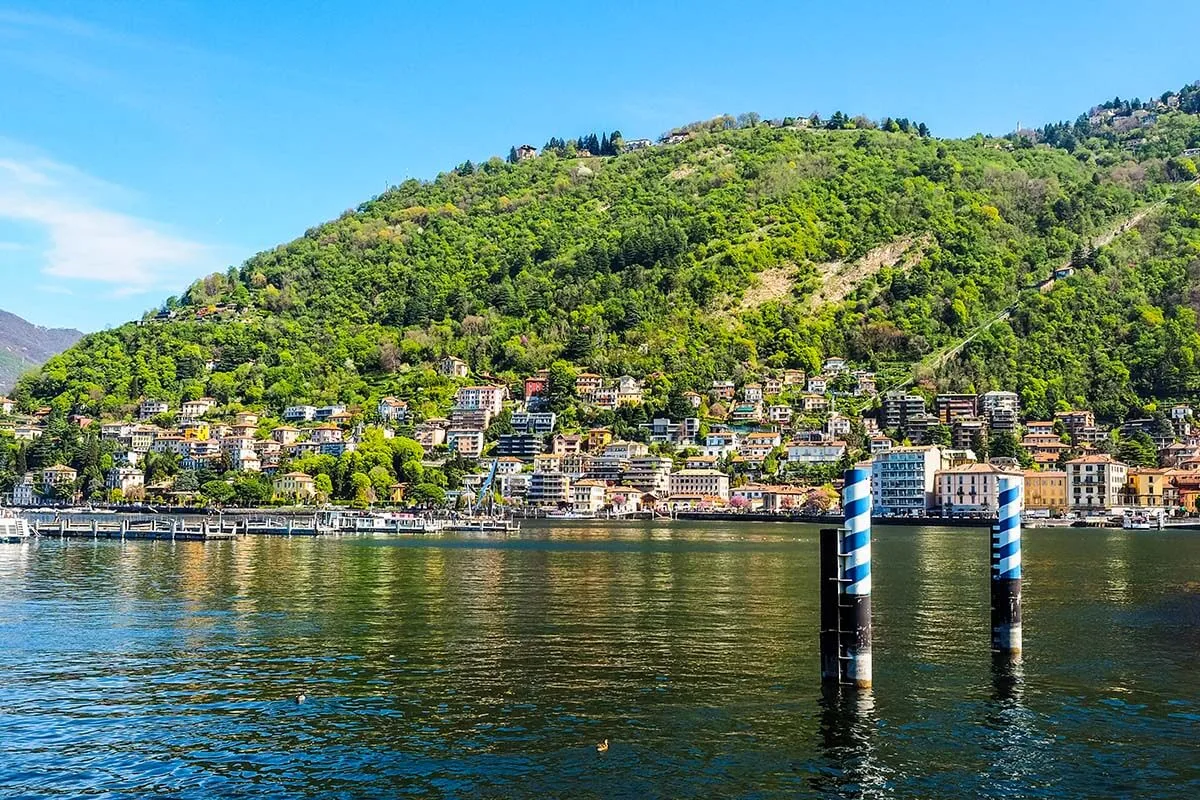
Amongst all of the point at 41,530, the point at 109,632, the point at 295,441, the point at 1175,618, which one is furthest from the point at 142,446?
the point at 1175,618

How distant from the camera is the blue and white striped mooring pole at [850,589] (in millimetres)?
23047

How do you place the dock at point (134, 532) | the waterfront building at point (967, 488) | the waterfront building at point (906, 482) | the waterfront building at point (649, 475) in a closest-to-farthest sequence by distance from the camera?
1. the dock at point (134, 532)
2. the waterfront building at point (967, 488)
3. the waterfront building at point (906, 482)
4. the waterfront building at point (649, 475)

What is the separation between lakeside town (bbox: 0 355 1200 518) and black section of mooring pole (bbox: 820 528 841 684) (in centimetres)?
11580

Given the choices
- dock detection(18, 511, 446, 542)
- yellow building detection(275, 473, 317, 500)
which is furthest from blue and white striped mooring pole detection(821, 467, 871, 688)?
yellow building detection(275, 473, 317, 500)

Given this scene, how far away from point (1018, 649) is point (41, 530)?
83.1 m

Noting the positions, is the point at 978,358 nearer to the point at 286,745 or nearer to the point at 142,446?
the point at 142,446

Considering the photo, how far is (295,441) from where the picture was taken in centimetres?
17475

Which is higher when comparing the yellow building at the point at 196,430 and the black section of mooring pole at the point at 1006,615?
the yellow building at the point at 196,430

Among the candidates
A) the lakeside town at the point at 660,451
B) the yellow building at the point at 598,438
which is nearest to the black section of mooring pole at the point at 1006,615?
the lakeside town at the point at 660,451

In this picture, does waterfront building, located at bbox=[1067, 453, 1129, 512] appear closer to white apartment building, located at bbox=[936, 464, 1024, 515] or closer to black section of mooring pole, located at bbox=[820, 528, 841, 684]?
white apartment building, located at bbox=[936, 464, 1024, 515]

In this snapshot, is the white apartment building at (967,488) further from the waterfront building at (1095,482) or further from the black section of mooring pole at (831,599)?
the black section of mooring pole at (831,599)

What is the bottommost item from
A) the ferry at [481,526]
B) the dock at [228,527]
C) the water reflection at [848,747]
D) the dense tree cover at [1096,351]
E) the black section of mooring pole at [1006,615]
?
the ferry at [481,526]

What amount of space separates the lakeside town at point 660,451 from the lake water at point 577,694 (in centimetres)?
10091

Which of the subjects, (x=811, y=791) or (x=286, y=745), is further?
(x=286, y=745)
